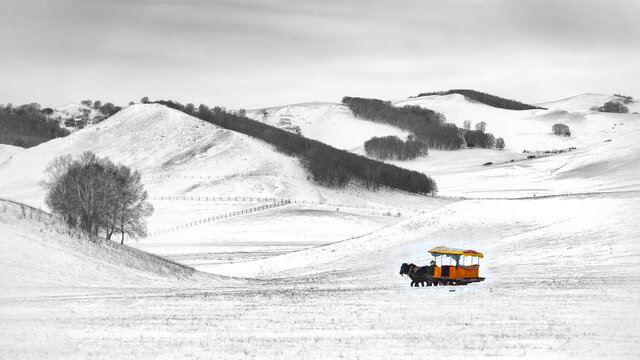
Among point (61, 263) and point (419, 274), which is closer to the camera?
point (419, 274)

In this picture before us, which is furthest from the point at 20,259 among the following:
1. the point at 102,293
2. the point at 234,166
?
the point at 234,166

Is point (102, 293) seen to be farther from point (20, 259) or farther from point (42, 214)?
point (42, 214)

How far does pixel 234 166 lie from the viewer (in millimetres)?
135000

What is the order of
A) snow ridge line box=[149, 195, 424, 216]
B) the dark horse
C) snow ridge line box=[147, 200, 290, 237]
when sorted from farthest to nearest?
snow ridge line box=[149, 195, 424, 216]
snow ridge line box=[147, 200, 290, 237]
the dark horse

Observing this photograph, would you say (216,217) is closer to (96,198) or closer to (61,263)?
(96,198)

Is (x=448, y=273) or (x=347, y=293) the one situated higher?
(x=448, y=273)

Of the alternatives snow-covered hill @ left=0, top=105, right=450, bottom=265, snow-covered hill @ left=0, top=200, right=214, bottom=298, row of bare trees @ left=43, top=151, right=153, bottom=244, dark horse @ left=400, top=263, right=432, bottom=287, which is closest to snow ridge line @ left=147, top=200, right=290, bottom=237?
snow-covered hill @ left=0, top=105, right=450, bottom=265

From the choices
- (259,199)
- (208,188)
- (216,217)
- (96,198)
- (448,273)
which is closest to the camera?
(448,273)

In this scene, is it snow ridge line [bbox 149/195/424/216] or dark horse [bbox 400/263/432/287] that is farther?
snow ridge line [bbox 149/195/424/216]

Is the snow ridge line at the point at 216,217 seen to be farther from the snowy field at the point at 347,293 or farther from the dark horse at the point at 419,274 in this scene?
the dark horse at the point at 419,274

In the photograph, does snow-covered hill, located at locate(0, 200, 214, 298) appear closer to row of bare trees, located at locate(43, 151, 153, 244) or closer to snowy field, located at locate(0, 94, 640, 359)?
snowy field, located at locate(0, 94, 640, 359)

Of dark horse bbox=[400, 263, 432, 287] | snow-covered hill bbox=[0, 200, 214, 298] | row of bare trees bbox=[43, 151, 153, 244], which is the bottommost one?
snow-covered hill bbox=[0, 200, 214, 298]

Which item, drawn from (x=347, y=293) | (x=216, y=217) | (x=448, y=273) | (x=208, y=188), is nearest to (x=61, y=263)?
(x=347, y=293)

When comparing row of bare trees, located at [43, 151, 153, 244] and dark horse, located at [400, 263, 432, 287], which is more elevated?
row of bare trees, located at [43, 151, 153, 244]
